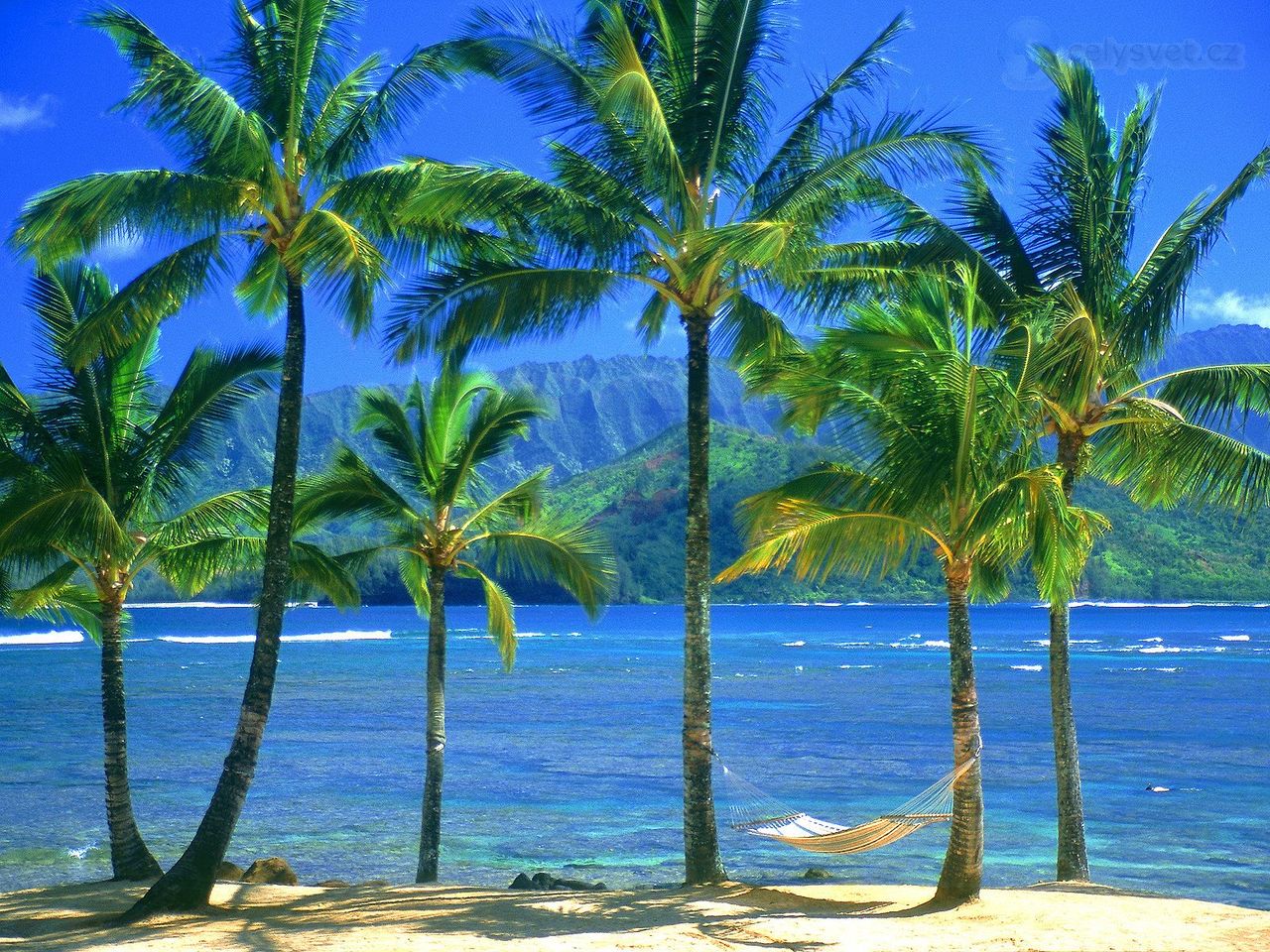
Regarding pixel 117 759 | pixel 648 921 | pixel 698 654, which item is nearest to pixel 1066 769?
pixel 698 654

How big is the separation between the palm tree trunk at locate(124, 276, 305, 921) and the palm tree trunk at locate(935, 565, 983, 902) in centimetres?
479

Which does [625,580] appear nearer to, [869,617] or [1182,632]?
[869,617]

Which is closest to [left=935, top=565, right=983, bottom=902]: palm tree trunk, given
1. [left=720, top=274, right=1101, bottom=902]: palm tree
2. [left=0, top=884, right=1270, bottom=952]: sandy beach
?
[left=720, top=274, right=1101, bottom=902]: palm tree

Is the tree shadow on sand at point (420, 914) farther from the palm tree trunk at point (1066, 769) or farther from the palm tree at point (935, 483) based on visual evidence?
the palm tree trunk at point (1066, 769)

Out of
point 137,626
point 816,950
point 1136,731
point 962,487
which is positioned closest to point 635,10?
point 962,487

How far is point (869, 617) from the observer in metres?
119

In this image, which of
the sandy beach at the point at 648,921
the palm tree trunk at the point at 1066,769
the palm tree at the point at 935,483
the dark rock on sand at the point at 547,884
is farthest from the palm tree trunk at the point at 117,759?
the palm tree trunk at the point at 1066,769

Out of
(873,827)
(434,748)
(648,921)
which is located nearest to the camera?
(648,921)

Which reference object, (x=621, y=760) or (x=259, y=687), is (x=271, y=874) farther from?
(x=621, y=760)

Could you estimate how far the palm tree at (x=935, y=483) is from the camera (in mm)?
8102

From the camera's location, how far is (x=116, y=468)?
978 cm

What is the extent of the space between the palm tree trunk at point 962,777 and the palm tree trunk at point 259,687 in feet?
15.7

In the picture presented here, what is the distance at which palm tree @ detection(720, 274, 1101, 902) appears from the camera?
8.10 m

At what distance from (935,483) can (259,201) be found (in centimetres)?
511
